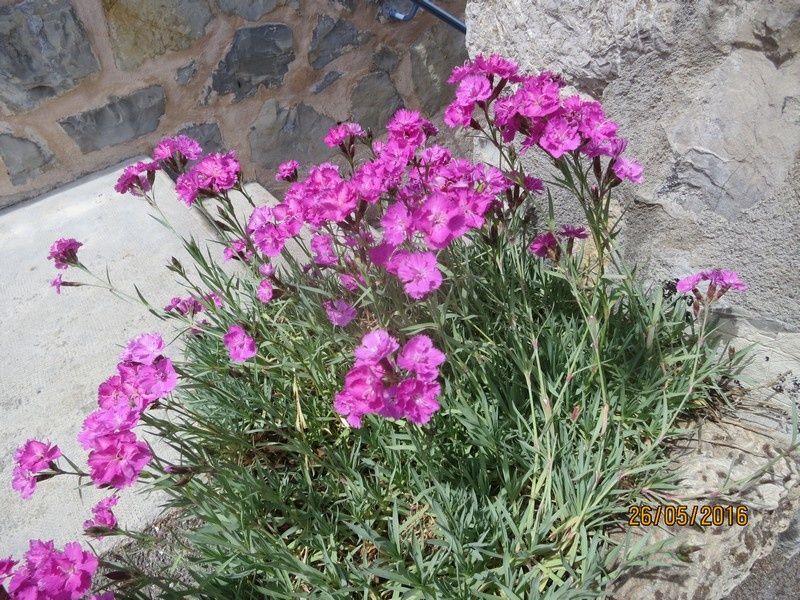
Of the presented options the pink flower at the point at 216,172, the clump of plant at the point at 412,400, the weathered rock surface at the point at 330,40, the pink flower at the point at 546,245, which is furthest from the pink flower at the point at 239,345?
the weathered rock surface at the point at 330,40

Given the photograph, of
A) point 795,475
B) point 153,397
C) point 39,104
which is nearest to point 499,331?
point 795,475

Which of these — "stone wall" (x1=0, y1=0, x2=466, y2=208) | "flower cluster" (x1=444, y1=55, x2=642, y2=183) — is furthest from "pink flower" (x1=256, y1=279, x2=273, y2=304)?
"stone wall" (x1=0, y1=0, x2=466, y2=208)

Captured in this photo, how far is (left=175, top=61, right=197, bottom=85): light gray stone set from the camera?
8.87 feet

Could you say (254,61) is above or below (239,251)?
above

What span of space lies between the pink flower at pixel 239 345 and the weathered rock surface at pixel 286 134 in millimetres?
1698

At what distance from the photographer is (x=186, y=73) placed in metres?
2.72

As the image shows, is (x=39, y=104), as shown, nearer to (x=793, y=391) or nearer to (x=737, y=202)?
(x=737, y=202)

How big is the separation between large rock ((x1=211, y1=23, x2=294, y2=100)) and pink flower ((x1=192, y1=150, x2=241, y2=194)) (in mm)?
1497

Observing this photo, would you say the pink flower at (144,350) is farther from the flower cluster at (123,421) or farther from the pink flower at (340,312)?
the pink flower at (340,312)

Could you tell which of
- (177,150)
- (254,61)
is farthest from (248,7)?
(177,150)

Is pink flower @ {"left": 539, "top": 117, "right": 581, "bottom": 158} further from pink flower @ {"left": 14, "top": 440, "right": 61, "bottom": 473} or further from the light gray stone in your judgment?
the light gray stone

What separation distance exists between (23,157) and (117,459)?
216 centimetres

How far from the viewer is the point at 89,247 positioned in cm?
244

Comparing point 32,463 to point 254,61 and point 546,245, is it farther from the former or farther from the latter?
point 254,61
